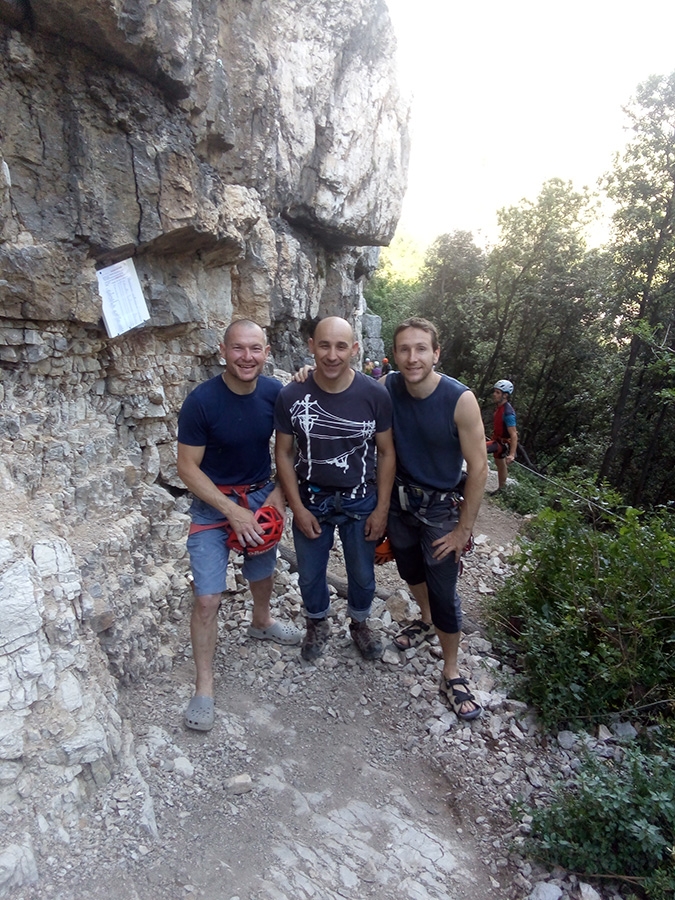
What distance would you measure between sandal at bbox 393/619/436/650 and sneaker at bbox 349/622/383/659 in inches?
7.7

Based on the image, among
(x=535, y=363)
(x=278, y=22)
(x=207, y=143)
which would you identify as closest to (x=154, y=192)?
(x=207, y=143)

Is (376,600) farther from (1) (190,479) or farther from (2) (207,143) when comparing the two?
(2) (207,143)

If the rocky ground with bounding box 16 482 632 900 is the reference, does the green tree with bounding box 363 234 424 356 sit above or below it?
above

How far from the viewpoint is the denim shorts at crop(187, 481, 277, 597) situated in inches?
132

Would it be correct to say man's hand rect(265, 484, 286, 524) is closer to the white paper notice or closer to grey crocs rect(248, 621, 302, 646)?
grey crocs rect(248, 621, 302, 646)

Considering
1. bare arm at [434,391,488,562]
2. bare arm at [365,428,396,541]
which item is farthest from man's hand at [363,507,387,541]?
bare arm at [434,391,488,562]

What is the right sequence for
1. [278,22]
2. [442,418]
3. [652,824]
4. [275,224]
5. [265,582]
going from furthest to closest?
1. [275,224]
2. [278,22]
3. [265,582]
4. [442,418]
5. [652,824]

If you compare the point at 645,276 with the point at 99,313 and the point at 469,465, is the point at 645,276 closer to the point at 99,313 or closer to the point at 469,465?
the point at 469,465

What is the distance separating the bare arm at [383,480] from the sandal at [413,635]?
3.62ft

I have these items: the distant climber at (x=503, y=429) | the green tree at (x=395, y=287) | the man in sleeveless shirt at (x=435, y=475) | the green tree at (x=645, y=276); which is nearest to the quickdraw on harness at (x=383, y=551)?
the man in sleeveless shirt at (x=435, y=475)

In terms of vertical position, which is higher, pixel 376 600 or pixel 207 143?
pixel 207 143

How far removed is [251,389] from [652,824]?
117 inches

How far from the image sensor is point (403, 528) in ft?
12.2

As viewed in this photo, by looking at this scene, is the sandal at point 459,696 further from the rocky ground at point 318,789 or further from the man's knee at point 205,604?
the man's knee at point 205,604
